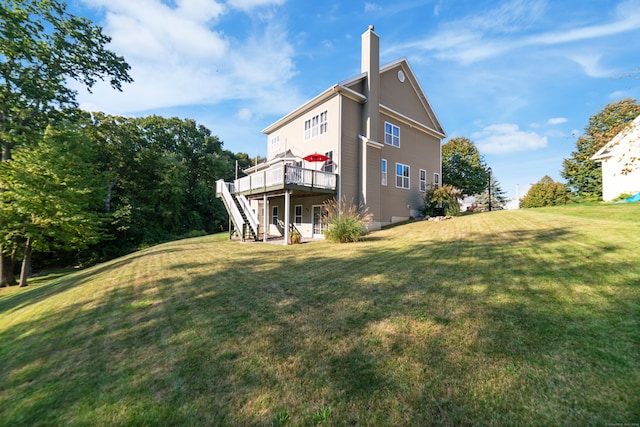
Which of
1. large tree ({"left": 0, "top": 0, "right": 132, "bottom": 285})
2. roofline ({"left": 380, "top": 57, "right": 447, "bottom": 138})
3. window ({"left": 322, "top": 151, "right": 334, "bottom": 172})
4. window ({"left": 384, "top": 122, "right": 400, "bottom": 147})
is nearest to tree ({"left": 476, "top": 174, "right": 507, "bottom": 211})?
roofline ({"left": 380, "top": 57, "right": 447, "bottom": 138})

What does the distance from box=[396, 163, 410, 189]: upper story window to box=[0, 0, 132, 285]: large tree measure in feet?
73.9

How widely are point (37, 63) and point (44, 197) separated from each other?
31.7 feet

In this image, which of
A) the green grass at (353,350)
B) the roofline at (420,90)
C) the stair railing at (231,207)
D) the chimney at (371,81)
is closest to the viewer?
the green grass at (353,350)

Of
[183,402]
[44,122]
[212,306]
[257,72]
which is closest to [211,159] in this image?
[44,122]

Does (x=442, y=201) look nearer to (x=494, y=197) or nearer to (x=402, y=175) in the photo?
(x=402, y=175)

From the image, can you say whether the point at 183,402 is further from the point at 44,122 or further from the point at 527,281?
the point at 44,122

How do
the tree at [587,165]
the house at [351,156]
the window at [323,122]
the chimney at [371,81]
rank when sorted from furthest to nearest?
the tree at [587,165] < the window at [323,122] < the chimney at [371,81] < the house at [351,156]

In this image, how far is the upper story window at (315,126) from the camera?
16.0m

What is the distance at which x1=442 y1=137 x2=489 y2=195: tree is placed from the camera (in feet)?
103

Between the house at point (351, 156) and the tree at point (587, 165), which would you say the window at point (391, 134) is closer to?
the house at point (351, 156)

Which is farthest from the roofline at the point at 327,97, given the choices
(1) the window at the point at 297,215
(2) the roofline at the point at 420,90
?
(1) the window at the point at 297,215

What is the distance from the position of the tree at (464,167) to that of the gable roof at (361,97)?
11647 millimetres

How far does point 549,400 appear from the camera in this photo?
211cm

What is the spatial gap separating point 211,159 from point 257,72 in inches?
908
